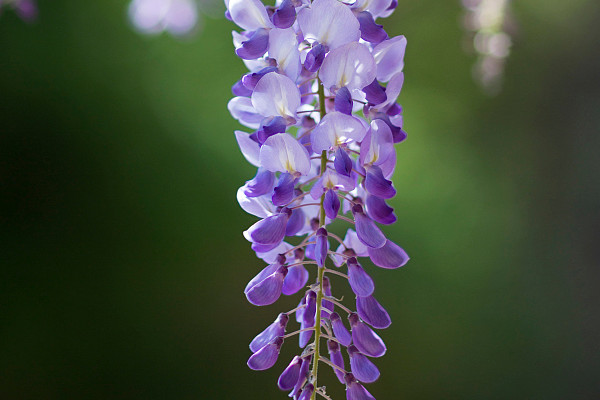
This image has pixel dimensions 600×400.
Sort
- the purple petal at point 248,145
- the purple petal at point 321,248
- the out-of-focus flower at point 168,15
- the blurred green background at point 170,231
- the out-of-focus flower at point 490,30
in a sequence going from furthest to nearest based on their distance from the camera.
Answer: the blurred green background at point 170,231 → the out-of-focus flower at point 168,15 → the out-of-focus flower at point 490,30 → the purple petal at point 248,145 → the purple petal at point 321,248

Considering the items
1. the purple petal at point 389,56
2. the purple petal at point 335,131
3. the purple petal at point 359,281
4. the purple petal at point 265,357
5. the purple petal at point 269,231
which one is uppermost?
the purple petal at point 389,56

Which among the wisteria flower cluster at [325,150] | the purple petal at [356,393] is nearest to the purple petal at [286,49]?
the wisteria flower cluster at [325,150]

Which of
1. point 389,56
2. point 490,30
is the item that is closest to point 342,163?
point 389,56

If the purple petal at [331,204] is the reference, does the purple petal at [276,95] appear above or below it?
above

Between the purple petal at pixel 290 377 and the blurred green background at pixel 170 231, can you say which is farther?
the blurred green background at pixel 170 231

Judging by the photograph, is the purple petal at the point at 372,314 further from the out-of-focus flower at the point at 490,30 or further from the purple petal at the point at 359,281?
the out-of-focus flower at the point at 490,30

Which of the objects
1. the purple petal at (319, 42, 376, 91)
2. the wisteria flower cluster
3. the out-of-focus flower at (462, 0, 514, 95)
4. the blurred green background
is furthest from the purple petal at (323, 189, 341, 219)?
the blurred green background
